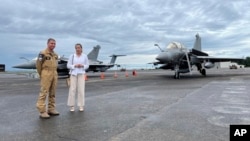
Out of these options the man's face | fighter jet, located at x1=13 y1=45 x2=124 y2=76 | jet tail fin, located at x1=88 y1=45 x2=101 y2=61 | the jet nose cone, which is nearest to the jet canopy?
the jet nose cone

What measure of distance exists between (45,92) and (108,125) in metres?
2.19

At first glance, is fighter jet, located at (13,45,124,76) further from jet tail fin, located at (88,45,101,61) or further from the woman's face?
the woman's face

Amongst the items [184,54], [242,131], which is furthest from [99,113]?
[184,54]

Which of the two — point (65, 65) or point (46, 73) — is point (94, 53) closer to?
point (65, 65)

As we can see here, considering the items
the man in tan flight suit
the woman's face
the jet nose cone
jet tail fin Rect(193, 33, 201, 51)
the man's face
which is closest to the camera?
the man in tan flight suit

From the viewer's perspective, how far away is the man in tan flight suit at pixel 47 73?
279 inches

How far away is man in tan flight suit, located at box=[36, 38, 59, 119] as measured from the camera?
7090 millimetres

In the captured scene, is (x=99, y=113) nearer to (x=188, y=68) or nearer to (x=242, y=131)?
(x=242, y=131)

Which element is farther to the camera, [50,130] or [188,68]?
[188,68]

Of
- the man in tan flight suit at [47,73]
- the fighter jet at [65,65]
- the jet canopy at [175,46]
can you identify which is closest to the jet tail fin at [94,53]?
the fighter jet at [65,65]

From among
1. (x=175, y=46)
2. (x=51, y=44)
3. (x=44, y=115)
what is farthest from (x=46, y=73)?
(x=175, y=46)

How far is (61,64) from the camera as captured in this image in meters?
32.8

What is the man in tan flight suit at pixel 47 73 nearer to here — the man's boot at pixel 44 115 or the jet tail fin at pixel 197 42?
the man's boot at pixel 44 115

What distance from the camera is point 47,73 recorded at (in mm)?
7164
